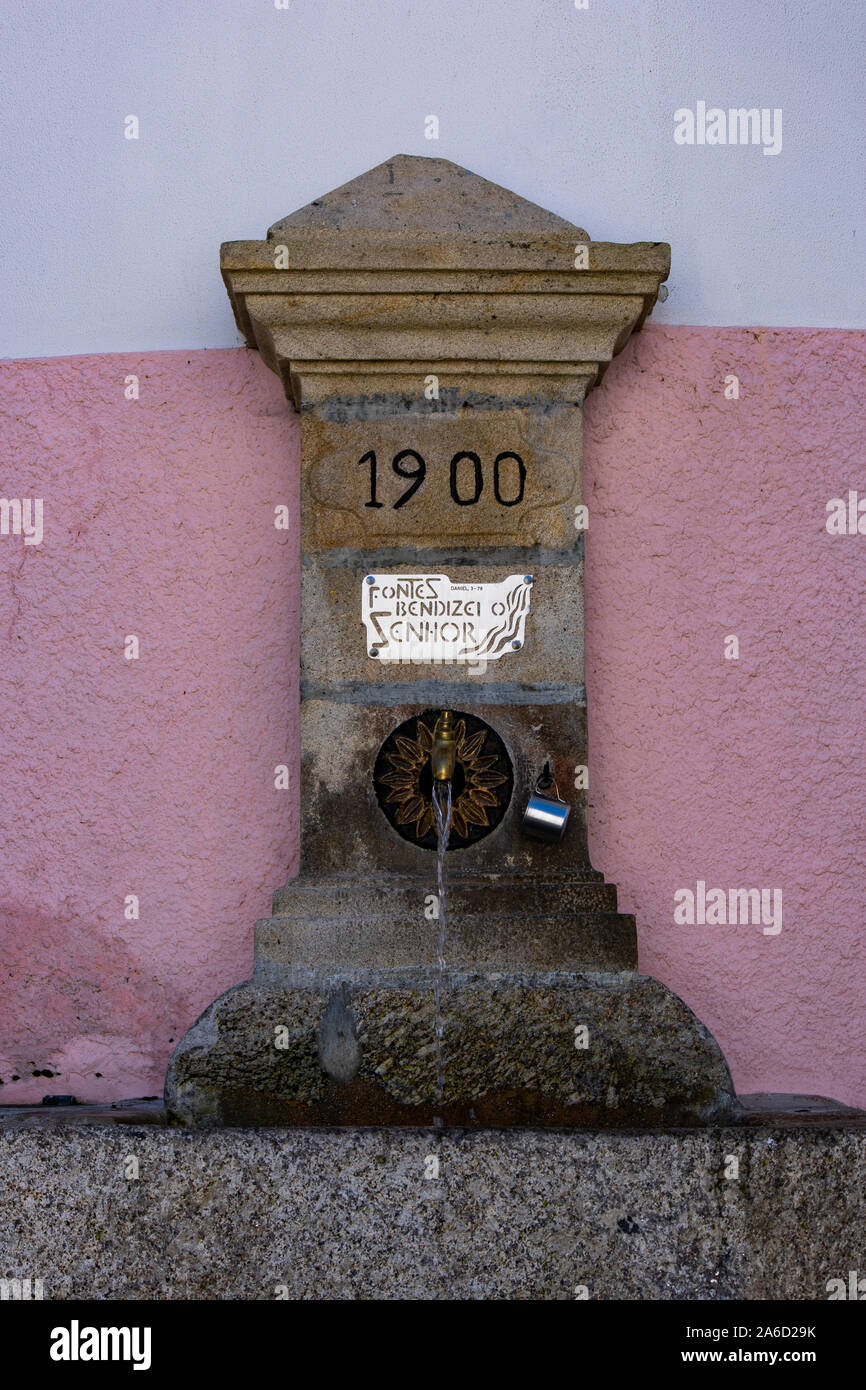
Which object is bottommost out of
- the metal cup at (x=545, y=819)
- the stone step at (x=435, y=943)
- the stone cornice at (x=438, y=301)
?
the stone step at (x=435, y=943)

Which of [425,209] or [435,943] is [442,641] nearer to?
[435,943]

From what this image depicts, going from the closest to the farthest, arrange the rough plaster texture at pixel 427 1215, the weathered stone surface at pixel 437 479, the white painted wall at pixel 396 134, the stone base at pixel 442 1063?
the rough plaster texture at pixel 427 1215 < the stone base at pixel 442 1063 < the weathered stone surface at pixel 437 479 < the white painted wall at pixel 396 134

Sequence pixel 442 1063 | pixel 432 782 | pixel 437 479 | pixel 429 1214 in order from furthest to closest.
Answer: pixel 437 479 → pixel 432 782 → pixel 442 1063 → pixel 429 1214

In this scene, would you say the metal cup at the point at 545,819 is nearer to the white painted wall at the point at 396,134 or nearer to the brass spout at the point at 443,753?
the brass spout at the point at 443,753

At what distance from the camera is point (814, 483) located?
128 inches

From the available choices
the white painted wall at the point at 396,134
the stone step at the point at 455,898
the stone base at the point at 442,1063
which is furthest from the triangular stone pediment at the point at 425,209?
the stone base at the point at 442,1063

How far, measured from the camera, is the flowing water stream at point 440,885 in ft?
8.46

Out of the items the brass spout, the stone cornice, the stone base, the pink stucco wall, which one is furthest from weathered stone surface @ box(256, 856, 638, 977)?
the stone cornice

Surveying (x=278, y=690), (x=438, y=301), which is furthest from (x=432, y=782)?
(x=438, y=301)

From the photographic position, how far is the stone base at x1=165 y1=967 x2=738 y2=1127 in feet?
8.42

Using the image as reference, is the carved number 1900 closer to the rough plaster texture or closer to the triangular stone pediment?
the triangular stone pediment

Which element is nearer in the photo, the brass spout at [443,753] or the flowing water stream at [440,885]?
the flowing water stream at [440,885]

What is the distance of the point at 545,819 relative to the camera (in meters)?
2.79

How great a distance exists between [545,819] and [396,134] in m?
1.70
